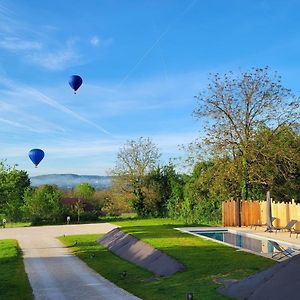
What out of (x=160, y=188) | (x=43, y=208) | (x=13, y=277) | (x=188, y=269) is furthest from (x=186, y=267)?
(x=160, y=188)

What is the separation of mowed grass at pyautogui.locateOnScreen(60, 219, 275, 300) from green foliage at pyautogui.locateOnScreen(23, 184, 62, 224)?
24822 mm

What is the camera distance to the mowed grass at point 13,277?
43.4 ft

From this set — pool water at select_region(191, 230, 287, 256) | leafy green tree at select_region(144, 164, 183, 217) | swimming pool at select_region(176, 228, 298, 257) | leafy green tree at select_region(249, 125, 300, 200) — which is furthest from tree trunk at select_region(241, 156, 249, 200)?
leafy green tree at select_region(144, 164, 183, 217)

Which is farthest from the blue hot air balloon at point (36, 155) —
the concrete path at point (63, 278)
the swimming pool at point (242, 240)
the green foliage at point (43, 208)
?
the green foliage at point (43, 208)

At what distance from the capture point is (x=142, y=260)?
18.8m

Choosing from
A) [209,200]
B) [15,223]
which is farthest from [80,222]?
[209,200]

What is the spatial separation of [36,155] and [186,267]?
1661 cm

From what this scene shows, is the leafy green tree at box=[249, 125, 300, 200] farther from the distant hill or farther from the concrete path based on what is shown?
the distant hill

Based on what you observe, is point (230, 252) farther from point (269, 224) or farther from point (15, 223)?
point (15, 223)

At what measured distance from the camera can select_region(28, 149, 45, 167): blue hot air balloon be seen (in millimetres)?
29500

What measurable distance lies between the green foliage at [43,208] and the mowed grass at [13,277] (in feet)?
75.8

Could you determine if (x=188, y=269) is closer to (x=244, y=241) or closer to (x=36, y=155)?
(x=244, y=241)

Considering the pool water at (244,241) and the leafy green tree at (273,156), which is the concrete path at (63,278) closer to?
the pool water at (244,241)

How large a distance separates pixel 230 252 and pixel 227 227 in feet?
42.2
